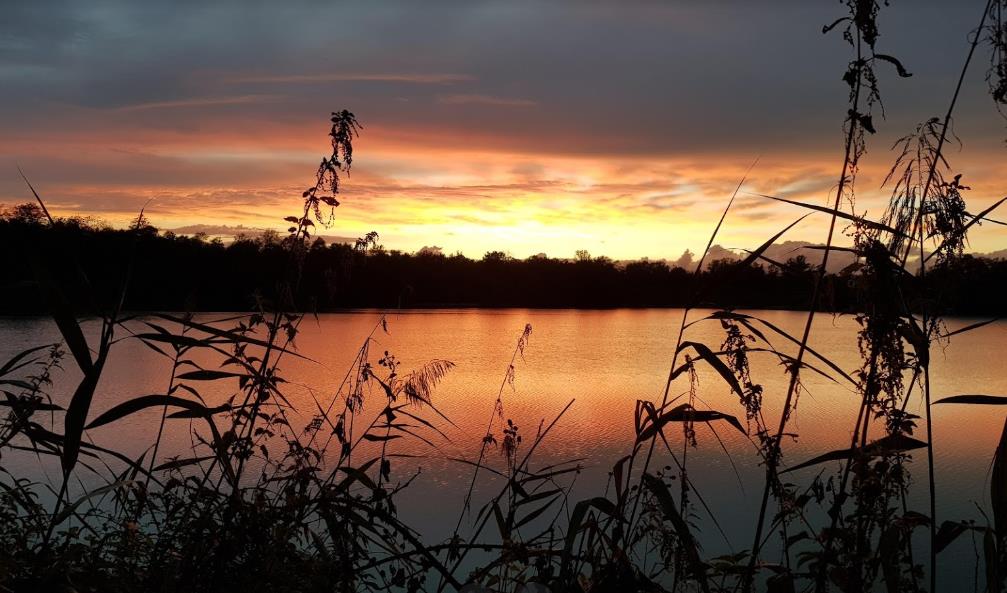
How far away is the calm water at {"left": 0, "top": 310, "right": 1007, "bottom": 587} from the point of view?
6812mm

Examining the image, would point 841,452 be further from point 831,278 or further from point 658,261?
point 658,261

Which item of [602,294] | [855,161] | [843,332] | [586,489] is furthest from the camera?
[602,294]

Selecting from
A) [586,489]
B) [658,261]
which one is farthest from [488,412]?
[658,261]

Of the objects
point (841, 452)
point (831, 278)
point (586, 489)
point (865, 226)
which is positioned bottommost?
point (586, 489)

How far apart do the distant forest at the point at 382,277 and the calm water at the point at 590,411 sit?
0.36m

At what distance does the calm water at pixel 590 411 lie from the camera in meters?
6.81

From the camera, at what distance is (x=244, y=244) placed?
30.3 metres

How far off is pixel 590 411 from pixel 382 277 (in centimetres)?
3454

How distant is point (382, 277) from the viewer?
44.5 m

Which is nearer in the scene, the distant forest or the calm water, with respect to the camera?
the distant forest

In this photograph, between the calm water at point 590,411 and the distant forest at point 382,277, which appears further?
the calm water at point 590,411

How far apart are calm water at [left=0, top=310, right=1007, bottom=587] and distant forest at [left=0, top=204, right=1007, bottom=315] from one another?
363 mm

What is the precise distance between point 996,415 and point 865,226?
12200 millimetres

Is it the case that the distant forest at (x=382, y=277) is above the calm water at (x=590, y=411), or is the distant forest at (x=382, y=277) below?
above
